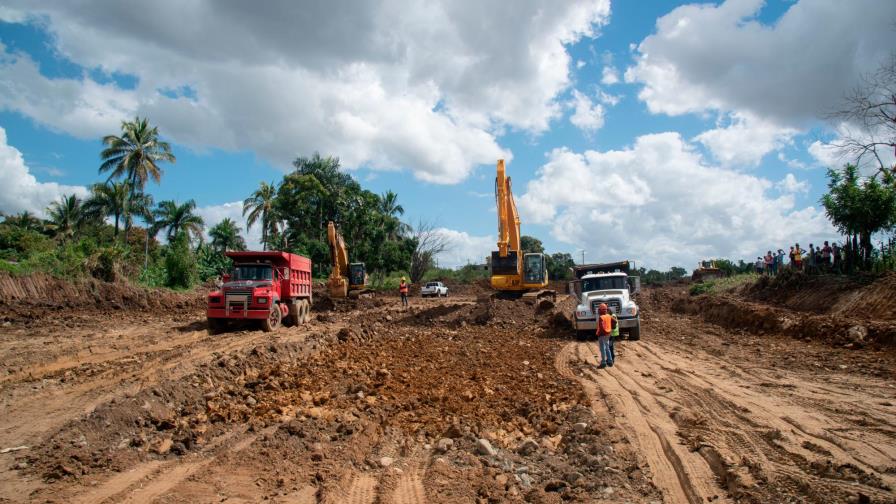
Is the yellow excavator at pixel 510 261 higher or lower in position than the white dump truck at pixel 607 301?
higher

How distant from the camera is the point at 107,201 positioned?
46062 millimetres

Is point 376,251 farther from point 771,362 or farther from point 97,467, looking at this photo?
point 97,467

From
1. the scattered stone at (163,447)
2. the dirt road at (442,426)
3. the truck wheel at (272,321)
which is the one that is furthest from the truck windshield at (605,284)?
the scattered stone at (163,447)

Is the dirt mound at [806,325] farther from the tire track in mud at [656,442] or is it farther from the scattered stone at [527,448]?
the scattered stone at [527,448]

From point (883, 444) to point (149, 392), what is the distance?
9.37 meters

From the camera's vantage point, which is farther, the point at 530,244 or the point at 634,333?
the point at 530,244

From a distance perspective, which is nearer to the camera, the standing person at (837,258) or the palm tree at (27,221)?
the standing person at (837,258)

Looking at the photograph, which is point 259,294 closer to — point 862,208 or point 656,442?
point 656,442

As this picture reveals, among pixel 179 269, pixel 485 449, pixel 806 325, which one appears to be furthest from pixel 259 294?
pixel 179 269

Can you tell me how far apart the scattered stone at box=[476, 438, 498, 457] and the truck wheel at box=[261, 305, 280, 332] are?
1216cm

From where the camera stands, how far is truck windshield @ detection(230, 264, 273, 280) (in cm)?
1723

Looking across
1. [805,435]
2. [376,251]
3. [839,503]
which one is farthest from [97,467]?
[376,251]

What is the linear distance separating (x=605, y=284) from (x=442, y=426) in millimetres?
10983

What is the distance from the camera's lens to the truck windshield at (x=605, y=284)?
54.0 feet
